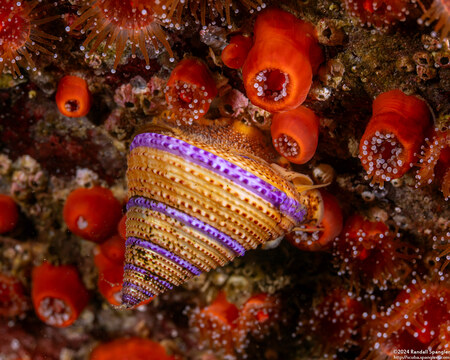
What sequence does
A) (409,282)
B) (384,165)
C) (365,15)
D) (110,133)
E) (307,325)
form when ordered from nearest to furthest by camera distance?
(365,15) → (384,165) → (409,282) → (110,133) → (307,325)

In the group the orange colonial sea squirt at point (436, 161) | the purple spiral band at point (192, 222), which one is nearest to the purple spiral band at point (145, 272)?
the purple spiral band at point (192, 222)

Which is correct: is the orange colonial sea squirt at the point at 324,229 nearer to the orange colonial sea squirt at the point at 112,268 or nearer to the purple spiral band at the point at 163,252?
the purple spiral band at the point at 163,252

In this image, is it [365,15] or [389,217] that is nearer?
[365,15]

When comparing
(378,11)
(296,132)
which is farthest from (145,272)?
(378,11)

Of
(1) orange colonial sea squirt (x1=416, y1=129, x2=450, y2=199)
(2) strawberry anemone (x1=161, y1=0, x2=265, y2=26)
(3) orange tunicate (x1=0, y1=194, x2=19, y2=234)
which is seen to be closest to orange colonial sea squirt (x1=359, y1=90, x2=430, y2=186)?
(1) orange colonial sea squirt (x1=416, y1=129, x2=450, y2=199)

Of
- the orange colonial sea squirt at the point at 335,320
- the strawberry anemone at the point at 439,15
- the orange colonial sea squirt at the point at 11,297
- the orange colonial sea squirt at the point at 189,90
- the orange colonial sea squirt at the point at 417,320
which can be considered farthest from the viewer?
the orange colonial sea squirt at the point at 11,297

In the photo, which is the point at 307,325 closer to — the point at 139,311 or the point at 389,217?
the point at 389,217

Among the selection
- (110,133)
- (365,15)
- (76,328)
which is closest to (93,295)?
(76,328)
